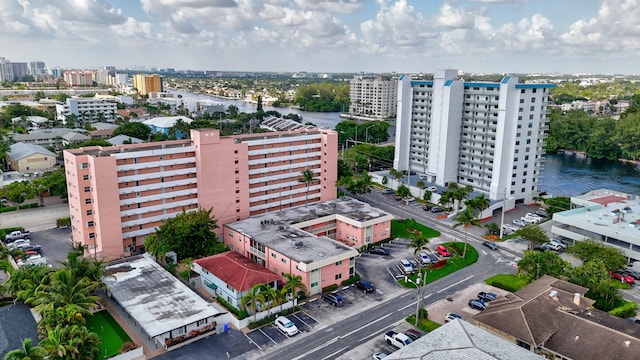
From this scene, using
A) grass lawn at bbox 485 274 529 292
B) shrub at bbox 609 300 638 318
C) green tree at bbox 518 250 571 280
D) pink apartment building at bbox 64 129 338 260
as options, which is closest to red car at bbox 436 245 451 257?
grass lawn at bbox 485 274 529 292

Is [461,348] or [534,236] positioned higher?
[461,348]

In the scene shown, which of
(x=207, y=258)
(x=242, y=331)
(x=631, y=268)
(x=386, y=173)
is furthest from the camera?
(x=386, y=173)

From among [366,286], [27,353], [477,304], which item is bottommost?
[477,304]

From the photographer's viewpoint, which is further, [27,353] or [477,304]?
[477,304]

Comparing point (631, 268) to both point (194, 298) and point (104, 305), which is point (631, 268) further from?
point (104, 305)

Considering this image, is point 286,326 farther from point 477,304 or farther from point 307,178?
point 307,178

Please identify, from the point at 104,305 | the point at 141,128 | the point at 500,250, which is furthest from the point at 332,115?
the point at 104,305

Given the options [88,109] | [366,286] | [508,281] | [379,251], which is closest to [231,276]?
[366,286]

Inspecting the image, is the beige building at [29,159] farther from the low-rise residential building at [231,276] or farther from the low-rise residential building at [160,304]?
the low-rise residential building at [231,276]
